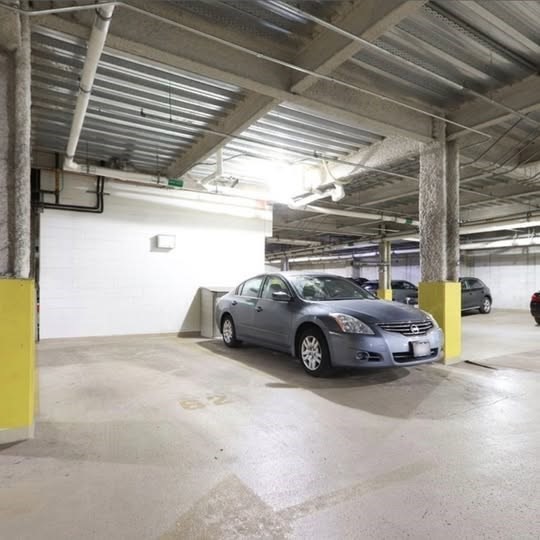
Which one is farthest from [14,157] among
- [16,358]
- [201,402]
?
[201,402]

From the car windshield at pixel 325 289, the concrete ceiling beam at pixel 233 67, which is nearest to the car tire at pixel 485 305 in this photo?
the car windshield at pixel 325 289

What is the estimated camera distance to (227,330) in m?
6.42

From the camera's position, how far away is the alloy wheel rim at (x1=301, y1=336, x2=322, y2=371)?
4.36 m

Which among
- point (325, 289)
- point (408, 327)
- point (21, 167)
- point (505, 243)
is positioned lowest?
point (408, 327)

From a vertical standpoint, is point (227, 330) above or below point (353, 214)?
below

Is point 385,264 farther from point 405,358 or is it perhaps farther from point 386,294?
point 405,358

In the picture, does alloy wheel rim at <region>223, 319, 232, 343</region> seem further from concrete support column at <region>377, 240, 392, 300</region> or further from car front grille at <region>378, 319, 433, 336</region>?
concrete support column at <region>377, 240, 392, 300</region>

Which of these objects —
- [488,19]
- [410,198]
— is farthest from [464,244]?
[488,19]

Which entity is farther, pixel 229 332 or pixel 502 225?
pixel 502 225

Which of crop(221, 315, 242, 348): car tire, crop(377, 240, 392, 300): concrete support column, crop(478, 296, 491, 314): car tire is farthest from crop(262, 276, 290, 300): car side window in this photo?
crop(478, 296, 491, 314): car tire

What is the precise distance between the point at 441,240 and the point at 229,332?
361cm

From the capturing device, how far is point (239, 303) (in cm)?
599

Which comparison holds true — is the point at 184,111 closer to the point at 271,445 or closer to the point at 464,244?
the point at 271,445

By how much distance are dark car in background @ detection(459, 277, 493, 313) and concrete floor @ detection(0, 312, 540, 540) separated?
903cm
